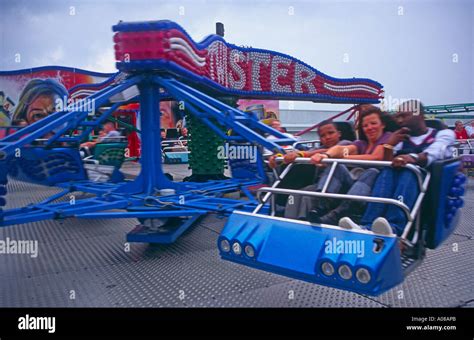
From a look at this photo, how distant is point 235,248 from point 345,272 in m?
0.73

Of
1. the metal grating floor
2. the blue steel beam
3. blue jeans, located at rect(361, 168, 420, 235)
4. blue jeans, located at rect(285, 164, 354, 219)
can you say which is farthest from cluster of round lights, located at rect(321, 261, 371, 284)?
the blue steel beam

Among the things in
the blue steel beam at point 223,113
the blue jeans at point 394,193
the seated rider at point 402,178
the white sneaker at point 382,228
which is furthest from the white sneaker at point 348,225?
the blue steel beam at point 223,113

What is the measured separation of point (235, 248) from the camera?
2.53 m

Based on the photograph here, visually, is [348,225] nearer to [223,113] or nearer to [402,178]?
[402,178]

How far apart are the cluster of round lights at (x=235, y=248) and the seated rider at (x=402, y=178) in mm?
564

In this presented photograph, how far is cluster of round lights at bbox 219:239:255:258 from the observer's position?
2.45 m

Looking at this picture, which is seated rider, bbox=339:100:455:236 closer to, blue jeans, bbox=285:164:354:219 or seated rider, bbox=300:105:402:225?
seated rider, bbox=300:105:402:225

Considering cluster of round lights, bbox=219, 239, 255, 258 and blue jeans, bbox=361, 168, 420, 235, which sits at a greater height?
blue jeans, bbox=361, 168, 420, 235

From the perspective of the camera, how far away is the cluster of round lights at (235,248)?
2.45 m

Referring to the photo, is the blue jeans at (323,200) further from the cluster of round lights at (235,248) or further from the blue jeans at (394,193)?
the cluster of round lights at (235,248)

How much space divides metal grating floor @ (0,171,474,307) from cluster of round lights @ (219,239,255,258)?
314 millimetres

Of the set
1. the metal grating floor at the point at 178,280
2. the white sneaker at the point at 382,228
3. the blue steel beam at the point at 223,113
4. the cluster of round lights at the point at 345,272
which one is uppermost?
the blue steel beam at the point at 223,113
